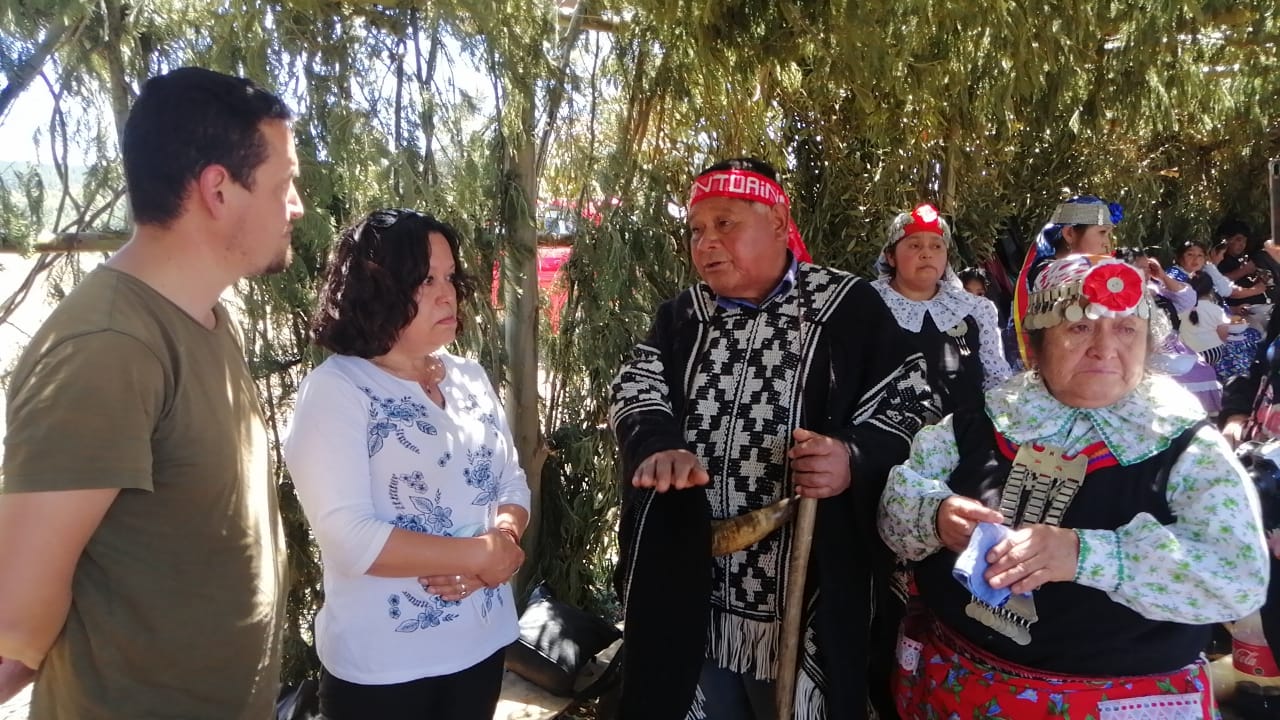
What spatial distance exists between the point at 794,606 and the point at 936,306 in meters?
2.09

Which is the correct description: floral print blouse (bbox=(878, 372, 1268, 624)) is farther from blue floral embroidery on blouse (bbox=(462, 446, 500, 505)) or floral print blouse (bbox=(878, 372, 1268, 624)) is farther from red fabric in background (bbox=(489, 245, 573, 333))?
red fabric in background (bbox=(489, 245, 573, 333))

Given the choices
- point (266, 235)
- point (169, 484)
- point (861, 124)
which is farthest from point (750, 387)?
point (861, 124)

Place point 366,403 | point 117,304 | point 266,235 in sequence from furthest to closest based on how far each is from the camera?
point 366,403 < point 266,235 < point 117,304

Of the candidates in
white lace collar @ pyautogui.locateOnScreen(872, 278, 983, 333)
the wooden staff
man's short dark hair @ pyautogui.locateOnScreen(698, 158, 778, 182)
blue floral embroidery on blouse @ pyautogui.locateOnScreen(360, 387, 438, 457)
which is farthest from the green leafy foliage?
the wooden staff

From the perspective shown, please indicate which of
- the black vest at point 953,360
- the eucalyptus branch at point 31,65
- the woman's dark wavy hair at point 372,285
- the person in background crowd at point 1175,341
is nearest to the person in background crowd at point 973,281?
the person in background crowd at point 1175,341

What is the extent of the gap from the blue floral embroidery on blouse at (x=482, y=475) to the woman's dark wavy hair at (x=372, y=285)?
0.98ft

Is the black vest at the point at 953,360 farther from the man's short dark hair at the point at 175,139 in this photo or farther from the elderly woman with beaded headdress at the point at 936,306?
the man's short dark hair at the point at 175,139

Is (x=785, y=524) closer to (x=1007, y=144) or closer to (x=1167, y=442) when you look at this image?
(x=1167, y=442)

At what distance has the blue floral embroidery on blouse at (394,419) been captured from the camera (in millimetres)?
1613

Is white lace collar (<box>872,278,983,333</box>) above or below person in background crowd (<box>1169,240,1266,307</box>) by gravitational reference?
below

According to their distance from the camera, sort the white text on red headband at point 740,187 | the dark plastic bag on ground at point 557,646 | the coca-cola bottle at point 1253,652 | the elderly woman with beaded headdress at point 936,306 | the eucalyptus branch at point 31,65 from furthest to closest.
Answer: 1. the elderly woman with beaded headdress at point 936,306
2. the dark plastic bag on ground at point 557,646
3. the coca-cola bottle at point 1253,652
4. the eucalyptus branch at point 31,65
5. the white text on red headband at point 740,187

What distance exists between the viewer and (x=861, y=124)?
13.0ft

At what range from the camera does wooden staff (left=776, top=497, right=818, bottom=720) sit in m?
1.83

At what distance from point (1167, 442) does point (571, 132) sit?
2359mm
